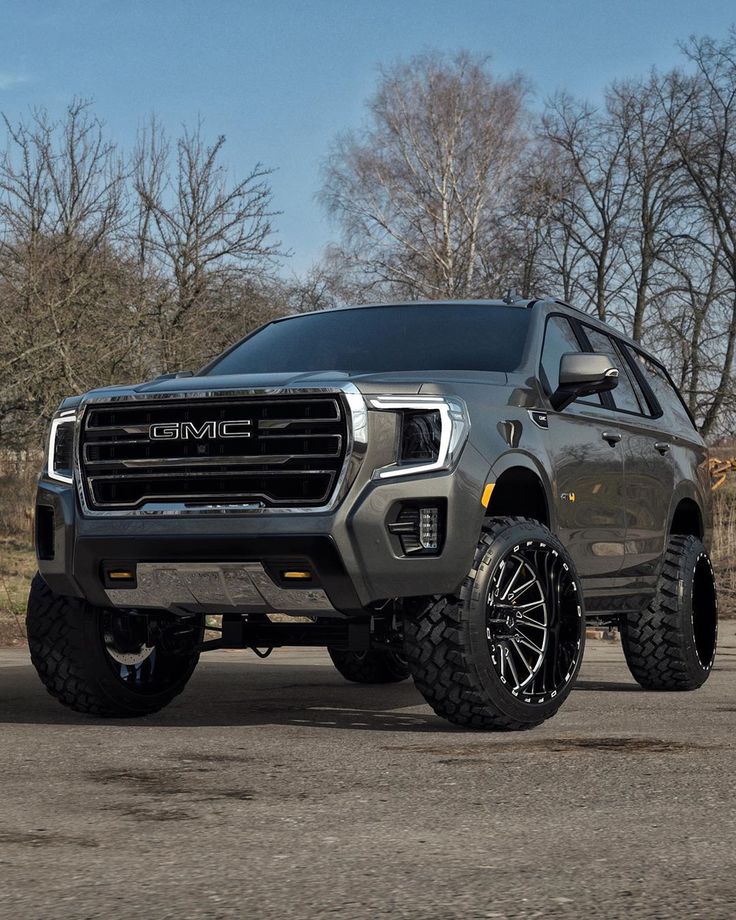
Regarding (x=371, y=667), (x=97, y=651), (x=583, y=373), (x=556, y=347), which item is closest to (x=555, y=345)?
(x=556, y=347)

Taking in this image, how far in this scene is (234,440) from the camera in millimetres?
6352

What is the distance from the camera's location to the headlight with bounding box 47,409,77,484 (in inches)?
268

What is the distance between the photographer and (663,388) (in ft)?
31.7

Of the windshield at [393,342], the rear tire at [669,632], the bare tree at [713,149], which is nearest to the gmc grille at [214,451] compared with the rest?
the windshield at [393,342]

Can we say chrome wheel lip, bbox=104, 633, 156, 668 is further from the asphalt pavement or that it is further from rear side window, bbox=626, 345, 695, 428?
rear side window, bbox=626, 345, 695, 428

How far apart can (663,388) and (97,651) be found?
4.33 metres

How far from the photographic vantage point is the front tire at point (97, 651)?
7.01m

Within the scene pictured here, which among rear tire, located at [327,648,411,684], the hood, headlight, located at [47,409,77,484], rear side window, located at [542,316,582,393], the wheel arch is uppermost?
rear side window, located at [542,316,582,393]

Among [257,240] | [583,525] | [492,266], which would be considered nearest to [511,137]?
[492,266]

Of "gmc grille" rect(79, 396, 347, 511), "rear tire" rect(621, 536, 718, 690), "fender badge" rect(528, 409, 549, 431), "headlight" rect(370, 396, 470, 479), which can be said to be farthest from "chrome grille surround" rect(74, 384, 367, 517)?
"rear tire" rect(621, 536, 718, 690)

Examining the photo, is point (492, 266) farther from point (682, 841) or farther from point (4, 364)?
point (682, 841)

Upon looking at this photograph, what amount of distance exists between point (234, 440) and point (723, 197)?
2411 cm

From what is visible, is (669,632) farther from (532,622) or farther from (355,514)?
(355,514)

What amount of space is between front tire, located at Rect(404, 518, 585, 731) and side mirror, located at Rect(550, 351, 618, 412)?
79 cm
